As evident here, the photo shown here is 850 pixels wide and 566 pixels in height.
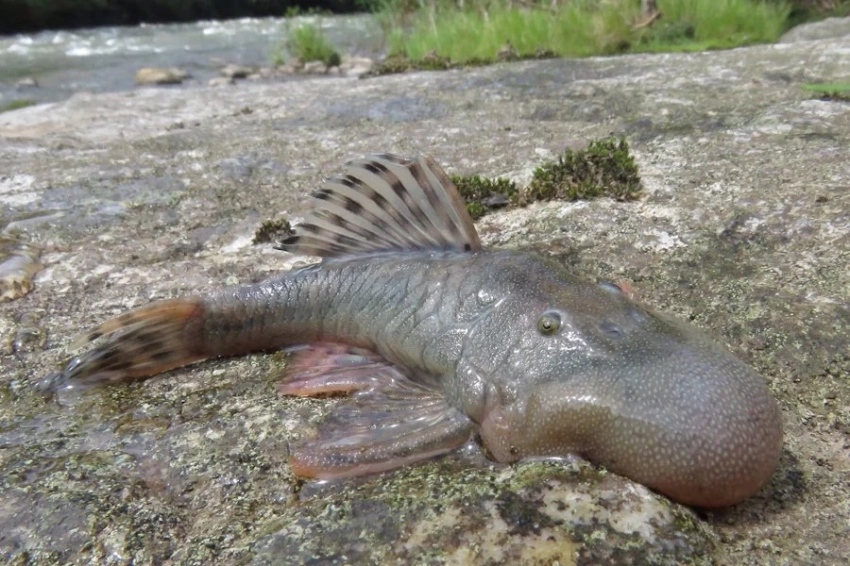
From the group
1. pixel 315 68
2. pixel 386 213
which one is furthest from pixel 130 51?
pixel 386 213

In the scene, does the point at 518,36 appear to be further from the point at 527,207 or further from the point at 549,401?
the point at 549,401

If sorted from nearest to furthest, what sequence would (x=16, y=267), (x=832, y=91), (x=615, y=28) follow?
(x=16, y=267)
(x=832, y=91)
(x=615, y=28)

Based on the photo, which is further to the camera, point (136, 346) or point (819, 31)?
point (819, 31)

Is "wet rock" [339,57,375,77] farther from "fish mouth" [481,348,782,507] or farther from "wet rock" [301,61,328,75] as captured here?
"fish mouth" [481,348,782,507]

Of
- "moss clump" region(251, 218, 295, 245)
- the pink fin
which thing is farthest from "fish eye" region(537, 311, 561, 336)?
"moss clump" region(251, 218, 295, 245)

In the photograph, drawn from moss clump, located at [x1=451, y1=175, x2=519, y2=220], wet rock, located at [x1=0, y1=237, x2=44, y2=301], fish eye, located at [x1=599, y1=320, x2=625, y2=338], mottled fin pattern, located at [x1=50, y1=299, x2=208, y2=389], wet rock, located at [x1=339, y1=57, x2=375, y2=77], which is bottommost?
mottled fin pattern, located at [x1=50, y1=299, x2=208, y2=389]

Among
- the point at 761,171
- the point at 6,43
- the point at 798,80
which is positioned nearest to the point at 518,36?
the point at 798,80

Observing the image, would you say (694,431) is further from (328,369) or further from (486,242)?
(486,242)
